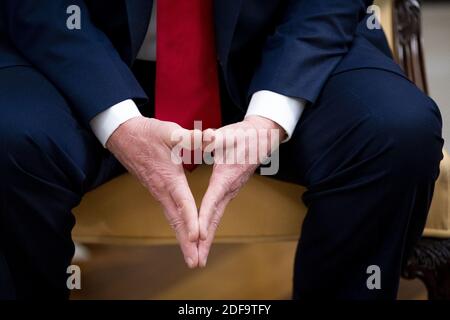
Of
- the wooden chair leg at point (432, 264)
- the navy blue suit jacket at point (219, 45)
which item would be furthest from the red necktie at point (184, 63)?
the wooden chair leg at point (432, 264)

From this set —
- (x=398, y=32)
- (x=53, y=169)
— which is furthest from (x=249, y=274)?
(x=53, y=169)

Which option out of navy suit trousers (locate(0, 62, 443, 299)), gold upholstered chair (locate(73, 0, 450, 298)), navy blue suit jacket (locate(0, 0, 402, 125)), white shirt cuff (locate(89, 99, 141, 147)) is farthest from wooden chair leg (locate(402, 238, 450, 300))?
white shirt cuff (locate(89, 99, 141, 147))

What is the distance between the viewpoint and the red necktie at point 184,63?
3.24 feet

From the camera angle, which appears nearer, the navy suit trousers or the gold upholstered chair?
the navy suit trousers

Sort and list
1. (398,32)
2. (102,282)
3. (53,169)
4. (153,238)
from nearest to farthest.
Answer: (53,169), (153,238), (398,32), (102,282)

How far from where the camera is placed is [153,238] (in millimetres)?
1063

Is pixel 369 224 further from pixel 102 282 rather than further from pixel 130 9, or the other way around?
pixel 102 282

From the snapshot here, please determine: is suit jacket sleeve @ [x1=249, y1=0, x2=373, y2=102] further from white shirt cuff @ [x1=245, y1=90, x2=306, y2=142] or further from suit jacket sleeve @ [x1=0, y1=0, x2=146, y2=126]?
suit jacket sleeve @ [x1=0, y1=0, x2=146, y2=126]

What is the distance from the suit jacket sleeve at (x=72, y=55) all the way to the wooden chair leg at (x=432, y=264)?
1.57 ft

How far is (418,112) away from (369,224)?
0.16m

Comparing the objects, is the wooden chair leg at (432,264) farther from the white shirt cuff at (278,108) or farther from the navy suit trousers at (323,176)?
the white shirt cuff at (278,108)

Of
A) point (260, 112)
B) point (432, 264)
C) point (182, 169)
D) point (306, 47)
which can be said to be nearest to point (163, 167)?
point (182, 169)

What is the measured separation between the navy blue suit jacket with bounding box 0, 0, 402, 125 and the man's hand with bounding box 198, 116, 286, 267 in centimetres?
7

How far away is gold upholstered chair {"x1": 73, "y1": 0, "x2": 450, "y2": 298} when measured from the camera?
1040 mm
